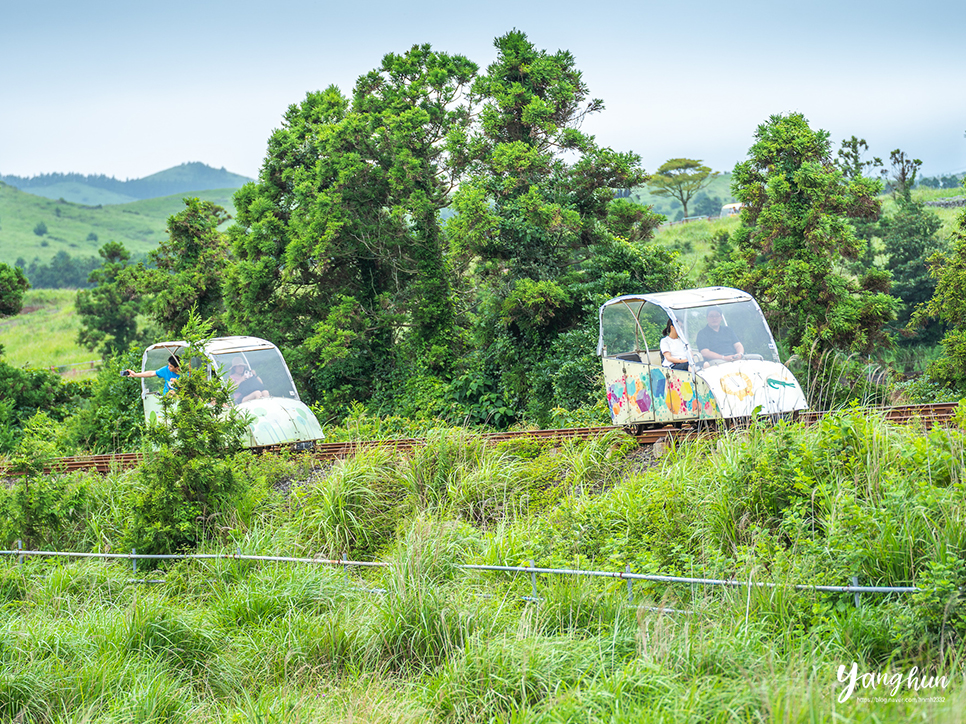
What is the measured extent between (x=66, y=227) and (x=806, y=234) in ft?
514

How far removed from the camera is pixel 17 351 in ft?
202

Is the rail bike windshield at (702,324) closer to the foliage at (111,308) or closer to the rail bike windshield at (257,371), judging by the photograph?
the rail bike windshield at (257,371)

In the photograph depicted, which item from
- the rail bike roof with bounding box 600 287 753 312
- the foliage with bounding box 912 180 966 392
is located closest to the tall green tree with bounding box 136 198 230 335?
the rail bike roof with bounding box 600 287 753 312

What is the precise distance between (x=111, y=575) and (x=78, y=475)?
4.41 meters

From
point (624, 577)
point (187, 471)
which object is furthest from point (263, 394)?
point (624, 577)

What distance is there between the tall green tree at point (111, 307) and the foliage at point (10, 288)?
53.3 ft

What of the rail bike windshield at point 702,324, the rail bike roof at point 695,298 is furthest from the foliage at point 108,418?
the rail bike roof at point 695,298

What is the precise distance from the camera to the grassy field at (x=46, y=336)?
56.3 m

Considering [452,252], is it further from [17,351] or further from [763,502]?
[17,351]

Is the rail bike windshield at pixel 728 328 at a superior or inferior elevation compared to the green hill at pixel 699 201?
inferior

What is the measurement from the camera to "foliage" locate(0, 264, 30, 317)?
942 inches

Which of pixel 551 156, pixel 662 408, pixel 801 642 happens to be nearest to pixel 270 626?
pixel 801 642

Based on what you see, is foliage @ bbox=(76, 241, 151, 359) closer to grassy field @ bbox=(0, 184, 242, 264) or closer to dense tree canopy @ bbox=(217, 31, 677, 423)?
→ dense tree canopy @ bbox=(217, 31, 677, 423)

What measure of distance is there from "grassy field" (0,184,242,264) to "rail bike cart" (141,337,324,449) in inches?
4694
